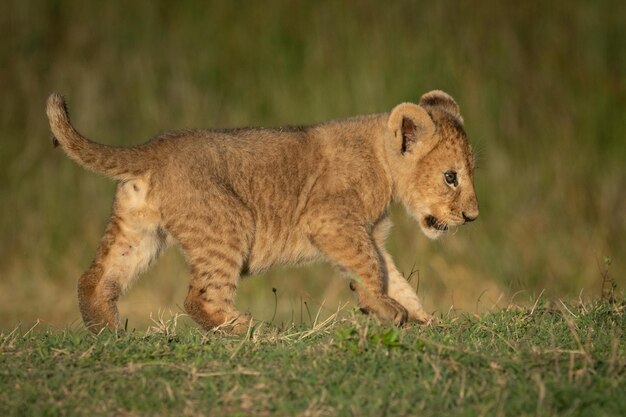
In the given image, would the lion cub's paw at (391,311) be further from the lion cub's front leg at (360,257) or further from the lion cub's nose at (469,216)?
the lion cub's nose at (469,216)

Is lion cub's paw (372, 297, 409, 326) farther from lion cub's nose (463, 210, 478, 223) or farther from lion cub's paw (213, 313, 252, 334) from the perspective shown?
lion cub's nose (463, 210, 478, 223)

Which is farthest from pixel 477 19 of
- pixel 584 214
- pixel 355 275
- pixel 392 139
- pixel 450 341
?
pixel 450 341

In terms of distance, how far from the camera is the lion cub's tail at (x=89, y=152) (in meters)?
6.41

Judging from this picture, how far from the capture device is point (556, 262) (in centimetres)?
1046

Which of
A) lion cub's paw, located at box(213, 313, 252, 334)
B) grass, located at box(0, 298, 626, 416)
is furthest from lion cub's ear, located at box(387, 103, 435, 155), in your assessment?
grass, located at box(0, 298, 626, 416)

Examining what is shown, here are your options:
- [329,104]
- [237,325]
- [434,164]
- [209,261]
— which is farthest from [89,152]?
[329,104]

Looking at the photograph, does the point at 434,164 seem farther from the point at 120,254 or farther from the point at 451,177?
the point at 120,254

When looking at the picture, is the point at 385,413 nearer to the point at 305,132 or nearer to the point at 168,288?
the point at 305,132

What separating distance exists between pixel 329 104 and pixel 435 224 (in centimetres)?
432

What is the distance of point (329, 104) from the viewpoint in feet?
37.6

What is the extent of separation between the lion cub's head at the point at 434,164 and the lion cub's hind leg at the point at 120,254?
1597 millimetres

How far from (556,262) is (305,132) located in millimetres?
3999

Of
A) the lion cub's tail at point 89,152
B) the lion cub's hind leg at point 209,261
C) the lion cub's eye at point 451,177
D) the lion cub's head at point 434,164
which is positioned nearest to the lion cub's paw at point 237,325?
the lion cub's hind leg at point 209,261

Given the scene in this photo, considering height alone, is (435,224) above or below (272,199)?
below
